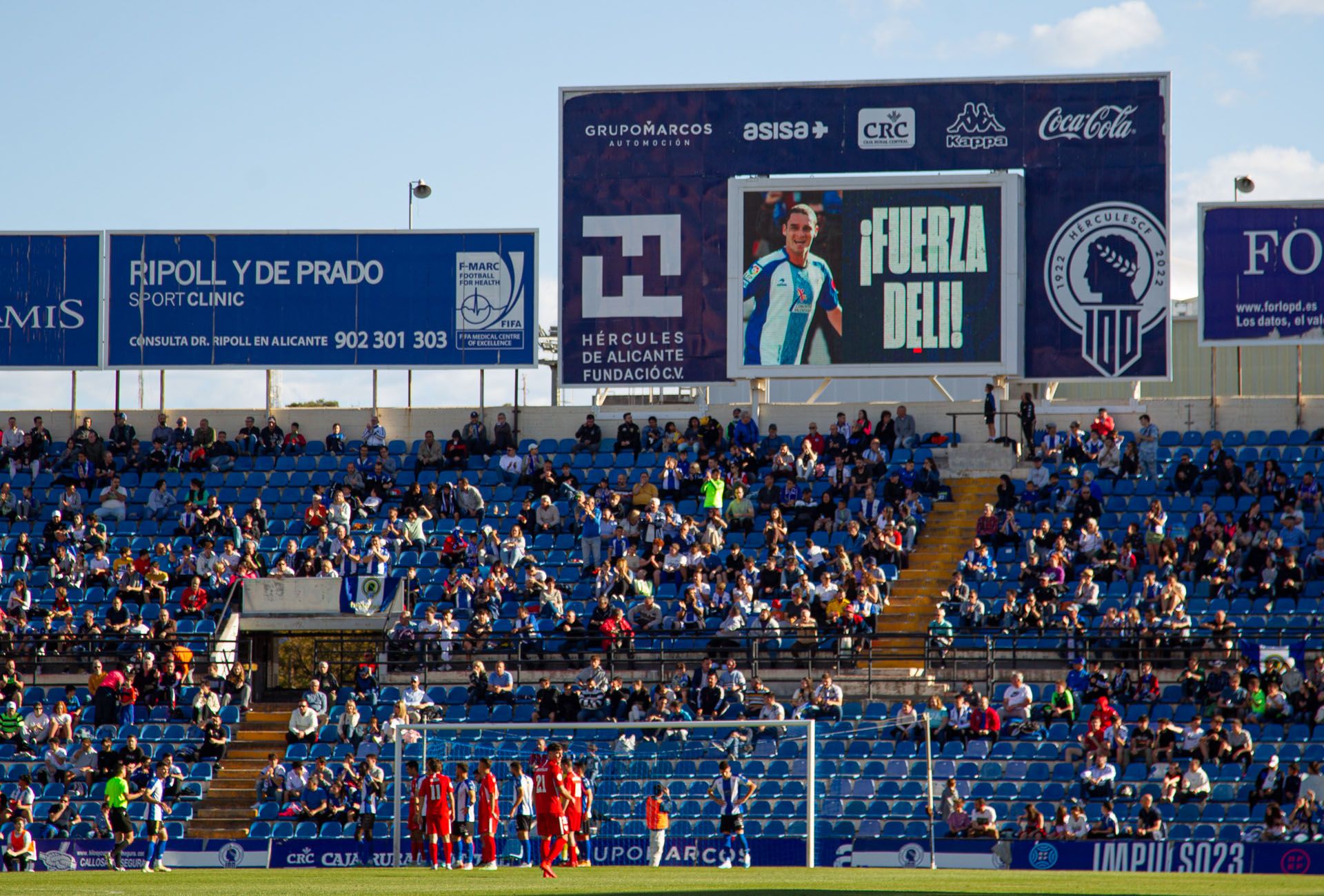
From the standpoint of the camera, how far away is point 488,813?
76.6 feet

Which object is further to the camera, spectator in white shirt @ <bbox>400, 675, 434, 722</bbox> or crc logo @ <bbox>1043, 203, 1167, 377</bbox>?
crc logo @ <bbox>1043, 203, 1167, 377</bbox>

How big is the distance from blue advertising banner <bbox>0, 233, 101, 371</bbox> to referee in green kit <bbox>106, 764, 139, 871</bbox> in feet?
48.2

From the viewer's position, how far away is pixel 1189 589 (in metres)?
28.6

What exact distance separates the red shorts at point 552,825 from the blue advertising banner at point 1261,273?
17.8 m

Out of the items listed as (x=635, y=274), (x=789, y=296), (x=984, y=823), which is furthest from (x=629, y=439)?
(x=984, y=823)

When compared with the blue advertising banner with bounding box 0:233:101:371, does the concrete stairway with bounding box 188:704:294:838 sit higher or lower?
lower

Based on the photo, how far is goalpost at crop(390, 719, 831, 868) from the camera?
79.2 feet

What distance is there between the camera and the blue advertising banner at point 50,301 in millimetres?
37625

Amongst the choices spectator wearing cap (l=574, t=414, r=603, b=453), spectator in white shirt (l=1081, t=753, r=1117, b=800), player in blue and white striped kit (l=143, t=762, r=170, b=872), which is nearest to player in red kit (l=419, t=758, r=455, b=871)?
player in blue and white striped kit (l=143, t=762, r=170, b=872)

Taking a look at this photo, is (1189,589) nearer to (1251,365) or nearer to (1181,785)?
(1181,785)

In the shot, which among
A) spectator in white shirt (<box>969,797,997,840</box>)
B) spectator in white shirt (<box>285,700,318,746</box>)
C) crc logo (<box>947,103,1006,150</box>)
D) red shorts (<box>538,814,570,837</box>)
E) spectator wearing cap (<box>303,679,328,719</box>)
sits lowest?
spectator in white shirt (<box>969,797,997,840</box>)

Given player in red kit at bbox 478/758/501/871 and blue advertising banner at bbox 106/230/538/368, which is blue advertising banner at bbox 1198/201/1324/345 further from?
player in red kit at bbox 478/758/501/871

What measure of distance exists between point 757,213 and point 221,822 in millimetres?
14844

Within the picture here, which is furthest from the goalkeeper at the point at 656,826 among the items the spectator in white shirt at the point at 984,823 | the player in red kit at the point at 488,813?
the spectator in white shirt at the point at 984,823
